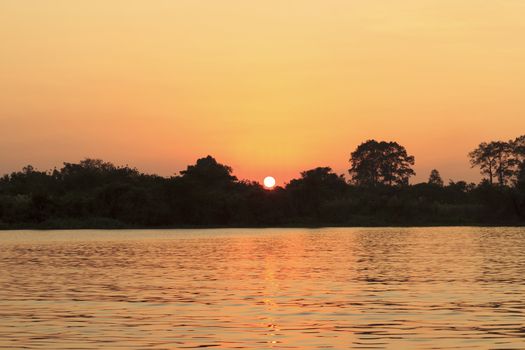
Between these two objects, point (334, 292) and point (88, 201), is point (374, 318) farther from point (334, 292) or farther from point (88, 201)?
point (88, 201)

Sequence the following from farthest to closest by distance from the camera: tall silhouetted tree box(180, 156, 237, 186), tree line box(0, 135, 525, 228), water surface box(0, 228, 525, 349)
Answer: tall silhouetted tree box(180, 156, 237, 186) → tree line box(0, 135, 525, 228) → water surface box(0, 228, 525, 349)

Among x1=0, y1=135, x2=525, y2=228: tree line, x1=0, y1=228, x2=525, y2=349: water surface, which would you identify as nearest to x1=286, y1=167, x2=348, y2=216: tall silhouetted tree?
x1=0, y1=135, x2=525, y2=228: tree line

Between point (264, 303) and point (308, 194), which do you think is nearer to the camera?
point (264, 303)

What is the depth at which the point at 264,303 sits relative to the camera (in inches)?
1309

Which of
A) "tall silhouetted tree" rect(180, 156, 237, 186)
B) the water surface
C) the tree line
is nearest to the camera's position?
the water surface

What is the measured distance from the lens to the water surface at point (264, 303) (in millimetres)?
24312

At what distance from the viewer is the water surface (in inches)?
957

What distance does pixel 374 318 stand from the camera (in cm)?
2855

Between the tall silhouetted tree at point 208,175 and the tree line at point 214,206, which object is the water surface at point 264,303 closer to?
the tree line at point 214,206

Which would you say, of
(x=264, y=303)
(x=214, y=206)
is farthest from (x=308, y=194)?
(x=264, y=303)

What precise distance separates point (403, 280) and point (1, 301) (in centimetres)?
1864

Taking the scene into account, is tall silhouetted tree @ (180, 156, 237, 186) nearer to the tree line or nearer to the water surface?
the tree line

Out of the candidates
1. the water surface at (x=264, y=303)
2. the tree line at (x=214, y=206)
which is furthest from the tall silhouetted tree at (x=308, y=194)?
the water surface at (x=264, y=303)

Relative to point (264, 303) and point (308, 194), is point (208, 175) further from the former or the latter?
point (264, 303)
